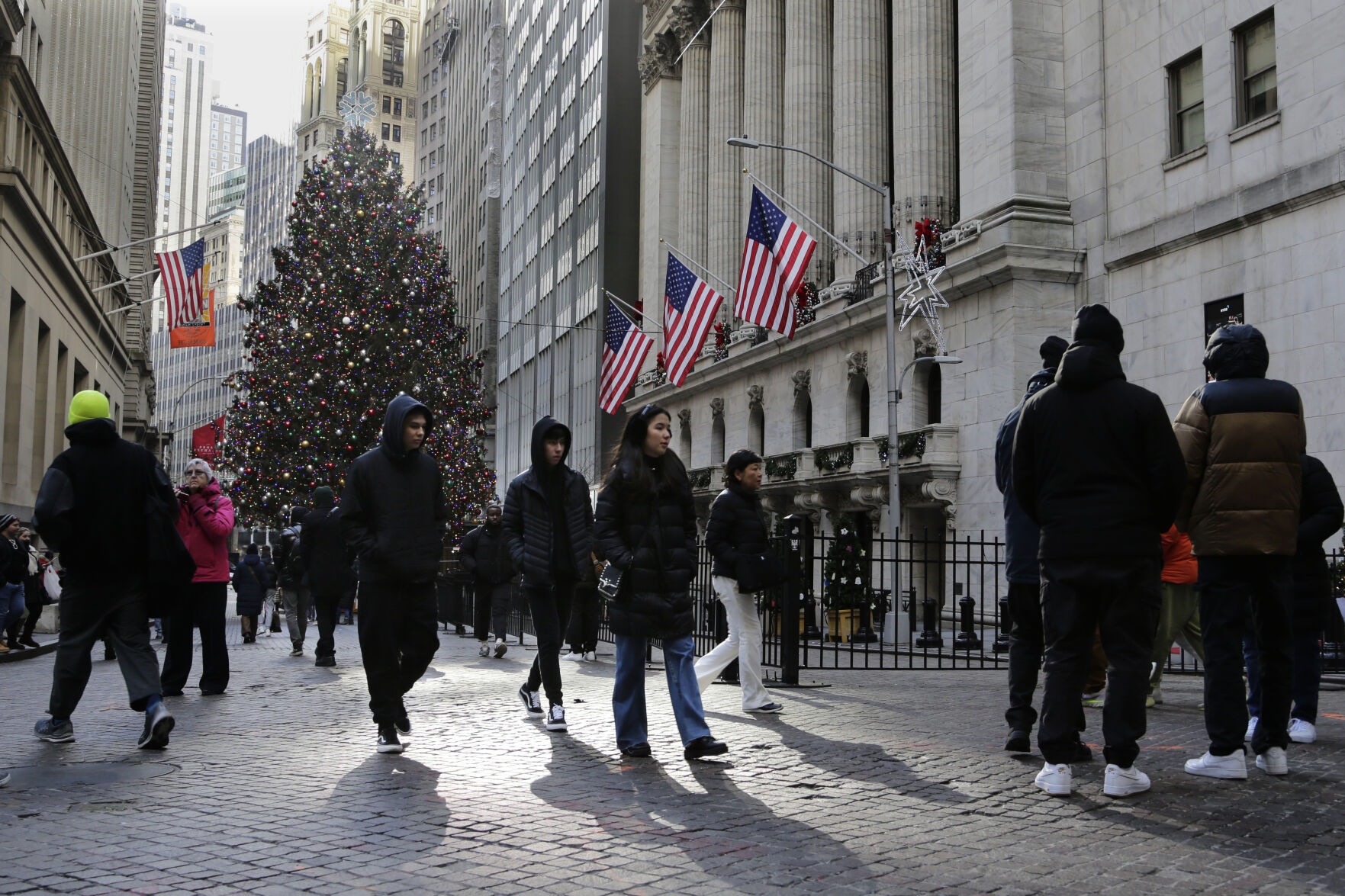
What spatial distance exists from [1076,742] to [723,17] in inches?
1670

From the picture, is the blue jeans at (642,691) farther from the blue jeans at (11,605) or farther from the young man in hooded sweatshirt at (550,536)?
the blue jeans at (11,605)

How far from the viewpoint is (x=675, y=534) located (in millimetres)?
7133

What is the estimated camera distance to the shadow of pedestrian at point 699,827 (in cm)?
447

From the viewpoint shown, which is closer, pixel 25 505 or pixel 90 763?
pixel 90 763

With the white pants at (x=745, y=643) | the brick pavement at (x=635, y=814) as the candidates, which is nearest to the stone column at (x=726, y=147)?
the white pants at (x=745, y=643)

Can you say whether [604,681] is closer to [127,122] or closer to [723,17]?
[723,17]

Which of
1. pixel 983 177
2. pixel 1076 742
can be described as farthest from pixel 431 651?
pixel 983 177

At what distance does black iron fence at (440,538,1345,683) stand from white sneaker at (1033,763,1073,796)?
288 centimetres

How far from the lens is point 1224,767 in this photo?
611 centimetres

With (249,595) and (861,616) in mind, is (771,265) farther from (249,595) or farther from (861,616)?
(249,595)

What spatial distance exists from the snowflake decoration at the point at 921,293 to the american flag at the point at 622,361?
6258mm

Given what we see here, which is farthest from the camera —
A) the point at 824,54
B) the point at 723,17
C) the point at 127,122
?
the point at 127,122

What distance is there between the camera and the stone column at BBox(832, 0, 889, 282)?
34.9 m

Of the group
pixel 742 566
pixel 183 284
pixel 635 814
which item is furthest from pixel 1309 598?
pixel 183 284
